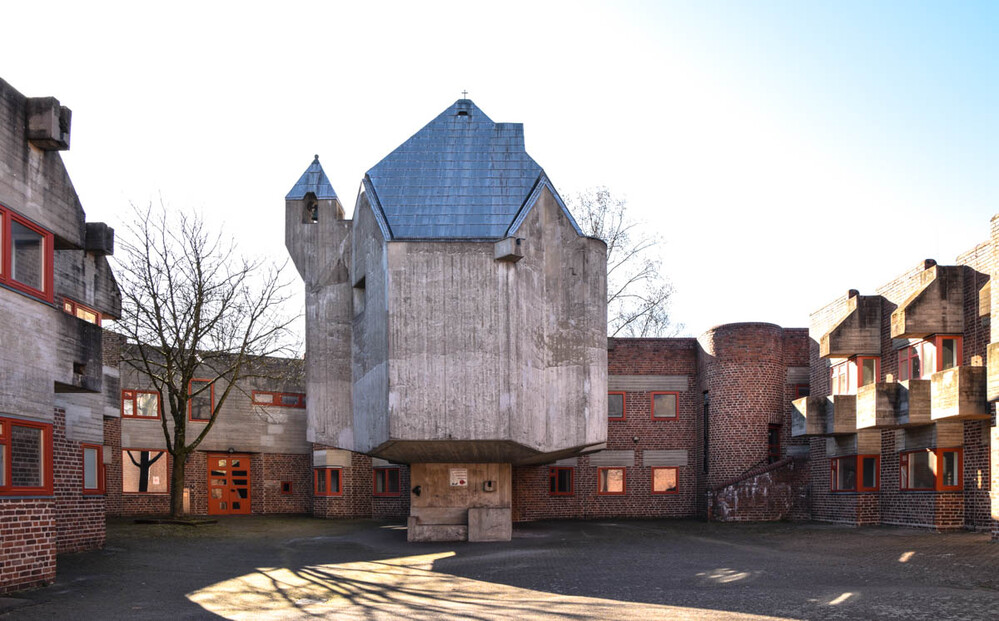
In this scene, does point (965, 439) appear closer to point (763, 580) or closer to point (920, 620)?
point (763, 580)

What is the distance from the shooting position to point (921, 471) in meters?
23.9

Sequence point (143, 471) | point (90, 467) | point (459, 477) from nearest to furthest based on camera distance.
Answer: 1. point (90, 467)
2. point (459, 477)
3. point (143, 471)

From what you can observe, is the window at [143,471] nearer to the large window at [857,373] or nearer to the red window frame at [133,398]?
the red window frame at [133,398]

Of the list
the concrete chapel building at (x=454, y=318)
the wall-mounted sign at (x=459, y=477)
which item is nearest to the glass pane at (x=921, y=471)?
the concrete chapel building at (x=454, y=318)

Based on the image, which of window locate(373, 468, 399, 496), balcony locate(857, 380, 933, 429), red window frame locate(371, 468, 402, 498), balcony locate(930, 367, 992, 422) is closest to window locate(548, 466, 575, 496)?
red window frame locate(371, 468, 402, 498)

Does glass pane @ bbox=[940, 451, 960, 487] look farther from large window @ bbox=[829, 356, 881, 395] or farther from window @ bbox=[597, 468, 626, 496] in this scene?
window @ bbox=[597, 468, 626, 496]

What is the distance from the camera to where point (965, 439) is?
22562 mm

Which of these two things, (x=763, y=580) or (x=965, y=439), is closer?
(x=763, y=580)

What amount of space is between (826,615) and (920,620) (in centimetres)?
113

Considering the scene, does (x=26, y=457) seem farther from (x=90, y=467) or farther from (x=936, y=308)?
(x=936, y=308)

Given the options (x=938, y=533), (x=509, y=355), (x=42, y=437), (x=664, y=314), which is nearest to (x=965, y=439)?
(x=938, y=533)

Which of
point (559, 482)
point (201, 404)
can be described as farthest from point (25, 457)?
point (559, 482)

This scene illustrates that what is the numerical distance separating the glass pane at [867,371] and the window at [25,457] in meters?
20.5

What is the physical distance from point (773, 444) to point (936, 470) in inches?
404
